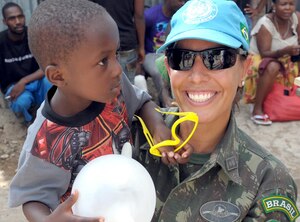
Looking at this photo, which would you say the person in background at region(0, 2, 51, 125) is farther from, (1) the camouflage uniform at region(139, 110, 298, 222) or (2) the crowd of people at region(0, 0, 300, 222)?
(1) the camouflage uniform at region(139, 110, 298, 222)

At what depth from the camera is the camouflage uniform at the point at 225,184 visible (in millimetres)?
1601

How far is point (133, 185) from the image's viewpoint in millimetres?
1312

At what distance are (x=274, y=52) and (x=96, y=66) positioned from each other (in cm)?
444

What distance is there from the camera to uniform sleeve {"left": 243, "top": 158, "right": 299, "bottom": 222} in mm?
1562

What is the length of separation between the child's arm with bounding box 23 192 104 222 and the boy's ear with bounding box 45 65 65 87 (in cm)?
47

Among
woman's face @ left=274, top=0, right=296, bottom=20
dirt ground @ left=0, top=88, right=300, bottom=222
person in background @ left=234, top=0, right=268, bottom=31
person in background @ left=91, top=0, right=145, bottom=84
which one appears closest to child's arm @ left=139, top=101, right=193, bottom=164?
dirt ground @ left=0, top=88, right=300, bottom=222

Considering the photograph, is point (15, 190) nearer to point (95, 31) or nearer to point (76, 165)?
point (76, 165)

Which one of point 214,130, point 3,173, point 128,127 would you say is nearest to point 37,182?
point 128,127

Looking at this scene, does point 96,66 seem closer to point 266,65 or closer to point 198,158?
point 198,158

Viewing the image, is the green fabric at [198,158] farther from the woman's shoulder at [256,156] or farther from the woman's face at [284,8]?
the woman's face at [284,8]

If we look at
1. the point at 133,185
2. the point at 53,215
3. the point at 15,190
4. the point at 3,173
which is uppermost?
the point at 133,185

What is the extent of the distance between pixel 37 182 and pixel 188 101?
0.63 metres

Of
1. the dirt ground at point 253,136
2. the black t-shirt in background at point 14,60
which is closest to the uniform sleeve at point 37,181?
the dirt ground at point 253,136

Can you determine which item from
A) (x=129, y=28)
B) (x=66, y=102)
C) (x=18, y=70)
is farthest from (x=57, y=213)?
(x=18, y=70)
